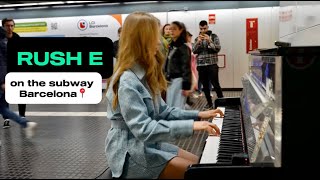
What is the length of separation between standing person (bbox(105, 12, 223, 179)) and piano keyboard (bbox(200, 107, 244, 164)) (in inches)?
1.7

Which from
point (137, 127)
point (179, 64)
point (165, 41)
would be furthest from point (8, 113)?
point (179, 64)

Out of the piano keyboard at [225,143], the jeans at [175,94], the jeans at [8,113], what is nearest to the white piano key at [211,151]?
the piano keyboard at [225,143]

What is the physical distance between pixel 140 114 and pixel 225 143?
22 cm

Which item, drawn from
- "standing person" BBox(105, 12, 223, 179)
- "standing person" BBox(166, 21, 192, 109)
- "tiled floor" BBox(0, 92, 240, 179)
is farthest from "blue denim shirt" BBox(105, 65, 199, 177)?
"standing person" BBox(166, 21, 192, 109)

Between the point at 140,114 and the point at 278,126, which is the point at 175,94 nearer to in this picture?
the point at 140,114

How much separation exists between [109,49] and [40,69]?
0.12m

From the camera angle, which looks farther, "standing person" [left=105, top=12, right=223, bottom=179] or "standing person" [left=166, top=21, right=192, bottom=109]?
"standing person" [left=166, top=21, right=192, bottom=109]

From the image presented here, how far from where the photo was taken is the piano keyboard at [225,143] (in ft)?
2.78

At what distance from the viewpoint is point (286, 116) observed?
25.3 inches

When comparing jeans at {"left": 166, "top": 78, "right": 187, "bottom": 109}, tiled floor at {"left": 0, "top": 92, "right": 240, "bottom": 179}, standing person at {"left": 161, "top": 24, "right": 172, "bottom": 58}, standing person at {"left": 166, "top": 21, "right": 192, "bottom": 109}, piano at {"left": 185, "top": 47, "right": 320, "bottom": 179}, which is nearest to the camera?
piano at {"left": 185, "top": 47, "right": 320, "bottom": 179}

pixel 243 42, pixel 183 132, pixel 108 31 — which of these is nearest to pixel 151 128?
pixel 183 132

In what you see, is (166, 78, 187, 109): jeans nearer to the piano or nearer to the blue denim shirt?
the blue denim shirt

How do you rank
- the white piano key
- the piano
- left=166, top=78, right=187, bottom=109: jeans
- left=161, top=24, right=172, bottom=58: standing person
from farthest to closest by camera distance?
1. left=166, top=78, right=187, bottom=109: jeans
2. left=161, top=24, right=172, bottom=58: standing person
3. the white piano key
4. the piano

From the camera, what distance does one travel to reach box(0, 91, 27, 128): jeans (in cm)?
69
